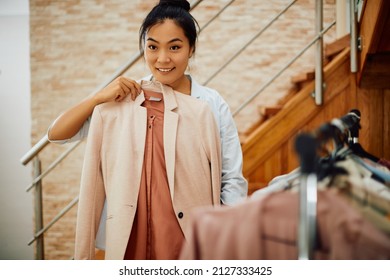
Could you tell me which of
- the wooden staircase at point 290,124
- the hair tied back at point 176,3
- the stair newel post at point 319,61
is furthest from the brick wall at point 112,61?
the hair tied back at point 176,3

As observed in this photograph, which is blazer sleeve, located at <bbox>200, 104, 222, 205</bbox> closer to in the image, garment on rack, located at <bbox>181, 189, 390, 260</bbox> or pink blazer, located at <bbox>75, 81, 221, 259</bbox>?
pink blazer, located at <bbox>75, 81, 221, 259</bbox>

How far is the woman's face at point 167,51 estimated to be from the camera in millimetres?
951

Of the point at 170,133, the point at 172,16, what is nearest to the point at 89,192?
the point at 170,133

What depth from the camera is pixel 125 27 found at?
230 centimetres

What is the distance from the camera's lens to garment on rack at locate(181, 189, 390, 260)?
Result: 0.47m

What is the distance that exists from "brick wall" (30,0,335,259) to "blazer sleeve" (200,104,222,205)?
118cm

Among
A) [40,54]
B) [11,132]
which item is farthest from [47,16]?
[40,54]

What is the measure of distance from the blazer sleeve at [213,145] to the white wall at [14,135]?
32.2 inches

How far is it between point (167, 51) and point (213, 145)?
0.29 m

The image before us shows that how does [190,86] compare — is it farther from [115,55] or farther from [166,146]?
[115,55]

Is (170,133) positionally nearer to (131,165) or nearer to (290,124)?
(131,165)

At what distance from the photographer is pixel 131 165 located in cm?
92

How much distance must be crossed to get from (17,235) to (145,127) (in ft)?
2.70

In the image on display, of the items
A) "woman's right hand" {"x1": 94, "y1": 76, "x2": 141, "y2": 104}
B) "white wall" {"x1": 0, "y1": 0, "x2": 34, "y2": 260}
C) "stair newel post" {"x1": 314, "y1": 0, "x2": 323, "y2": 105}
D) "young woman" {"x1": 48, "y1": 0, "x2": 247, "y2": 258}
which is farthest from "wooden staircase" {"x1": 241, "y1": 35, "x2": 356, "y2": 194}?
"white wall" {"x1": 0, "y1": 0, "x2": 34, "y2": 260}
